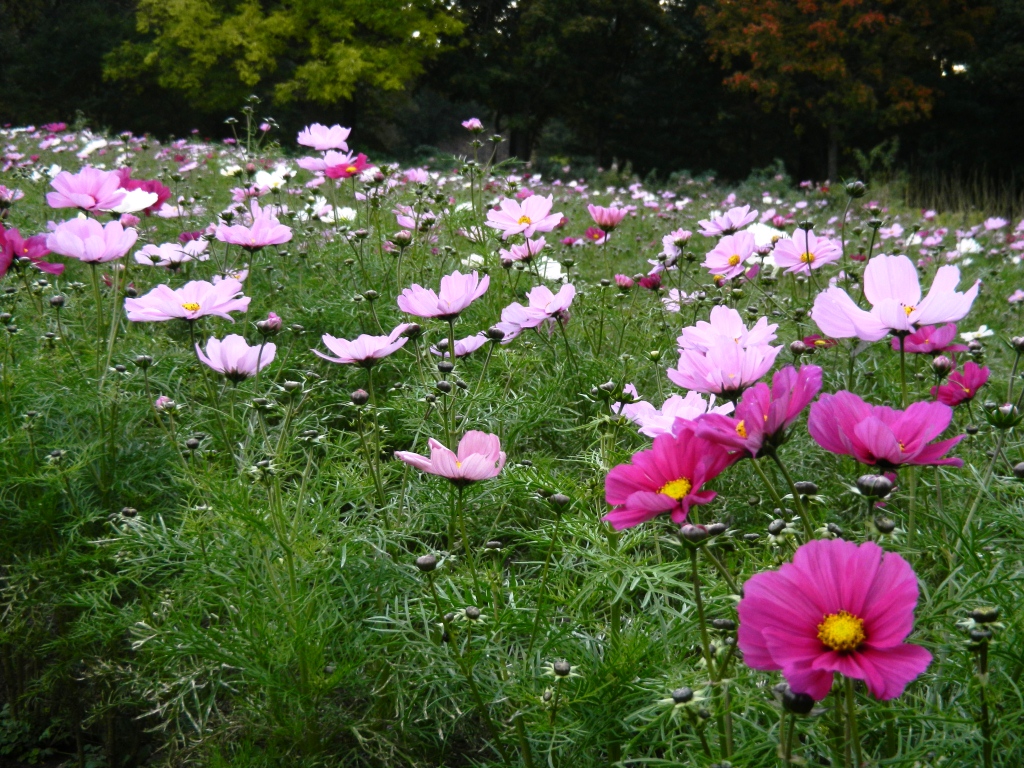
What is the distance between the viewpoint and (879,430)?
0.65m

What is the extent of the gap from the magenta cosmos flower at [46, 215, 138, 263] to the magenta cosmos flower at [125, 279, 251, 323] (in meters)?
0.21

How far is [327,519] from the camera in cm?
119

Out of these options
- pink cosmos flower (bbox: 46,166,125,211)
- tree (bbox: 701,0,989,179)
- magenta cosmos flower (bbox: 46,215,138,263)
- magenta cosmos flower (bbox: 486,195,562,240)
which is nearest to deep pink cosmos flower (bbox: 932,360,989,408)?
magenta cosmos flower (bbox: 486,195,562,240)

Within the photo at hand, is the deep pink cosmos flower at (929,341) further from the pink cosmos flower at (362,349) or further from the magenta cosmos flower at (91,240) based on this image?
the magenta cosmos flower at (91,240)

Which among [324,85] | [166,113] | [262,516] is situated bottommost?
[166,113]

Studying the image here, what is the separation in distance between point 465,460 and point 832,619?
50 cm

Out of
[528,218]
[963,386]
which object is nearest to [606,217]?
[528,218]

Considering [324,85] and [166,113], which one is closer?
[324,85]

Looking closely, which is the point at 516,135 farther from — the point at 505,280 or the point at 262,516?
the point at 262,516

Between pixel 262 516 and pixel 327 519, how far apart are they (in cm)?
13

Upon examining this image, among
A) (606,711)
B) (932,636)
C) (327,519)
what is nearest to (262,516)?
(327,519)

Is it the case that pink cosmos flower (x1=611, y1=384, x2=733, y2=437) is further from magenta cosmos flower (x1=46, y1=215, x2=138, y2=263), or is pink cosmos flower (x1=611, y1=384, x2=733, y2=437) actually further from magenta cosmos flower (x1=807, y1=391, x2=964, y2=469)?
magenta cosmos flower (x1=46, y1=215, x2=138, y2=263)

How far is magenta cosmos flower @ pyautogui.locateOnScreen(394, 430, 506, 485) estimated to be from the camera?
36.9 inches

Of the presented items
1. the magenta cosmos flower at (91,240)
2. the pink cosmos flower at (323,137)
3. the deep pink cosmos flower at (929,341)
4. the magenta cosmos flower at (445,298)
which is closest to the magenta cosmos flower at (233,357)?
the magenta cosmos flower at (445,298)
